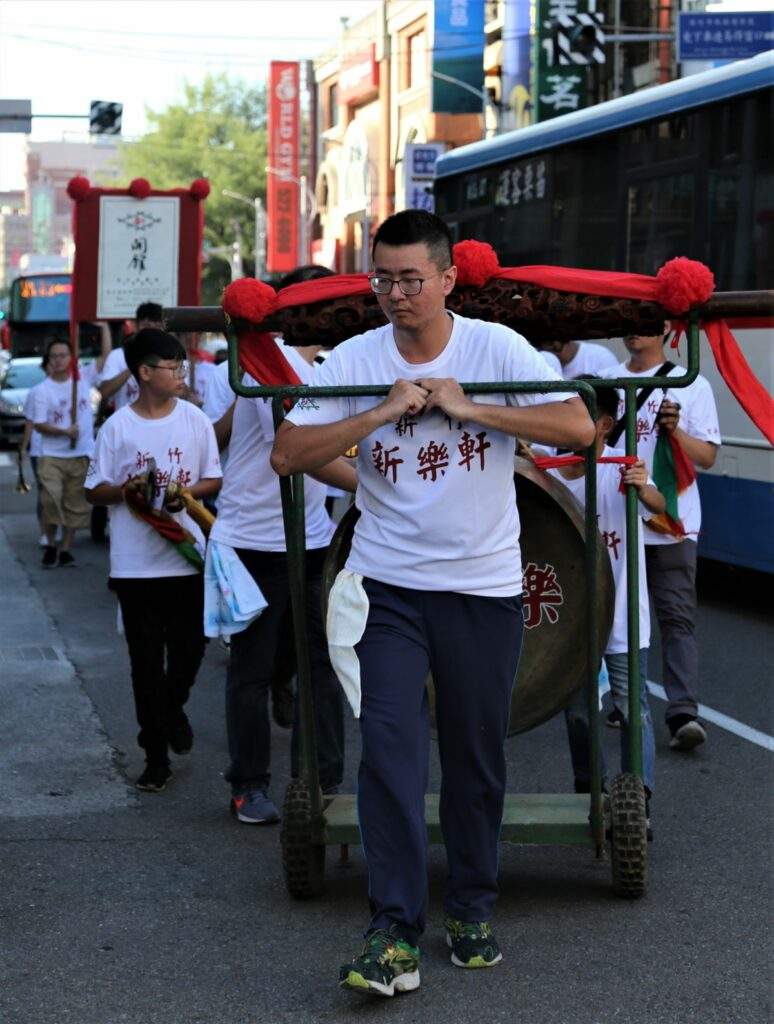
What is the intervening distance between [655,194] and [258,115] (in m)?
62.8

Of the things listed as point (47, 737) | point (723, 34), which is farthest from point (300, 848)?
point (723, 34)

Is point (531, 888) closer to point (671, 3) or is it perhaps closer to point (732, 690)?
point (732, 690)

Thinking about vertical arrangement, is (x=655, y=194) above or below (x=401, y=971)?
above

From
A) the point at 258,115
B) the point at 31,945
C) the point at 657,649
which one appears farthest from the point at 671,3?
the point at 258,115

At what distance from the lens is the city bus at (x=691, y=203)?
10891 millimetres

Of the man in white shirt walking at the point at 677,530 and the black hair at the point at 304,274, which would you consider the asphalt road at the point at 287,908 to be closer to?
the man in white shirt walking at the point at 677,530

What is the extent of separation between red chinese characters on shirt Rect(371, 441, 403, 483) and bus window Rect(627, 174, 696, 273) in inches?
292

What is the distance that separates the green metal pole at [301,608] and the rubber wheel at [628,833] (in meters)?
0.85

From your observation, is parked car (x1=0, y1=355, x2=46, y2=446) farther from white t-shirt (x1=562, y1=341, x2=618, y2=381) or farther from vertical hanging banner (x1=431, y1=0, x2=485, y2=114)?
white t-shirt (x1=562, y1=341, x2=618, y2=381)

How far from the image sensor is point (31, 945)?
16.1ft

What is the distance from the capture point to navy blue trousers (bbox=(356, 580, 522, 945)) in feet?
14.7

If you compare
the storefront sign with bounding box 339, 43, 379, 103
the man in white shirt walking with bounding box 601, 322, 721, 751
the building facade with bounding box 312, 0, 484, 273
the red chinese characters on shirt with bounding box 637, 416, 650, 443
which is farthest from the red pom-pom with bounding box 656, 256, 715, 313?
the storefront sign with bounding box 339, 43, 379, 103

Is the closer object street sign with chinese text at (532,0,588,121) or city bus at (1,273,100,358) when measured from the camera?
street sign with chinese text at (532,0,588,121)

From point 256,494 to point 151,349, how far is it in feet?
2.58
